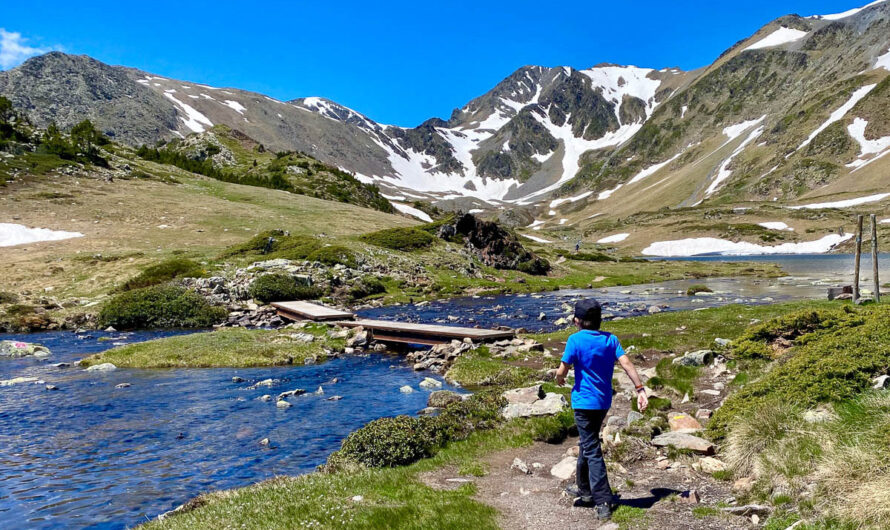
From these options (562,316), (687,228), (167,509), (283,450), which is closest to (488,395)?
(283,450)

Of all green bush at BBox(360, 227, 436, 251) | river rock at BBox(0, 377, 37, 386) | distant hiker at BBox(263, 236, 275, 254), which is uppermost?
green bush at BBox(360, 227, 436, 251)

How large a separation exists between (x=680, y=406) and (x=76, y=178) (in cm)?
10748

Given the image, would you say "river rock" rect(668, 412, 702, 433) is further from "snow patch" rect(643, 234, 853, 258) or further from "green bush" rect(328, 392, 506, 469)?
"snow patch" rect(643, 234, 853, 258)

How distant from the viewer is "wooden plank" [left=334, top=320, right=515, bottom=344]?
1223 inches

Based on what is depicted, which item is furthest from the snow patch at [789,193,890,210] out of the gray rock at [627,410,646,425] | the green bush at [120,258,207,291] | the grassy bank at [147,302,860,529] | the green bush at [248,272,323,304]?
the grassy bank at [147,302,860,529]

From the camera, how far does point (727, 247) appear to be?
6122 inches

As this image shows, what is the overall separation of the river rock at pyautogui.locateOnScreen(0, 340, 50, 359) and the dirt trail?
31.5 meters

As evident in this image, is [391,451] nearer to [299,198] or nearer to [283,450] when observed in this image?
[283,450]

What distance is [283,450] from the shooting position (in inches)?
599

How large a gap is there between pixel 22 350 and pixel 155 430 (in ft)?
70.7

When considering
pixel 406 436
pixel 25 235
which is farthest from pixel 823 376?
pixel 25 235

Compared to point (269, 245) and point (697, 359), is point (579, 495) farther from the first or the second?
point (269, 245)

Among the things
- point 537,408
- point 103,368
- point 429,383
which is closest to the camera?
point 537,408

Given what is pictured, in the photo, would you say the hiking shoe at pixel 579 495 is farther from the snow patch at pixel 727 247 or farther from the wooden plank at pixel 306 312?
the snow patch at pixel 727 247
